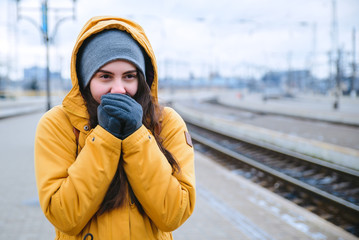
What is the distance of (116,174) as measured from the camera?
1.57 m

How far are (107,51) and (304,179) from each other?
7.14 metres

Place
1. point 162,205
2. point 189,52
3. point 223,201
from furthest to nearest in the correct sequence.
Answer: point 189,52 → point 223,201 → point 162,205

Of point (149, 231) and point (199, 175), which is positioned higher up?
point (149, 231)

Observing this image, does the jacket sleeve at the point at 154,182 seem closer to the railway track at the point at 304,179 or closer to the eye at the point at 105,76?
the eye at the point at 105,76

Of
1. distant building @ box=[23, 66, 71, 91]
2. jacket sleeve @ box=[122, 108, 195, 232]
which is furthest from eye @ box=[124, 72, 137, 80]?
distant building @ box=[23, 66, 71, 91]

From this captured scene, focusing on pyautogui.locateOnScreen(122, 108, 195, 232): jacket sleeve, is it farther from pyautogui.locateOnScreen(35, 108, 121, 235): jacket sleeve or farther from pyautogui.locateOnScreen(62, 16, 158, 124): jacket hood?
pyautogui.locateOnScreen(62, 16, 158, 124): jacket hood

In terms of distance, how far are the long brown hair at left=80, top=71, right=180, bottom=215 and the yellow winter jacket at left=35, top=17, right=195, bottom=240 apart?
3 centimetres

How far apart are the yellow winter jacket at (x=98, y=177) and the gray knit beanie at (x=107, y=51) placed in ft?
0.14

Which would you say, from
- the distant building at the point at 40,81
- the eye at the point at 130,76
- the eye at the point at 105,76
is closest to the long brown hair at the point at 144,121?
the eye at the point at 130,76

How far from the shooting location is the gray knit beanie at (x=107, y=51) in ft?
4.99

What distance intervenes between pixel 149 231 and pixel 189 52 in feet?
180

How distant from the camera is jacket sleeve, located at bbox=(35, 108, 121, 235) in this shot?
1403mm

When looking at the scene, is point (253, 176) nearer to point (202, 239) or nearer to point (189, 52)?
point (202, 239)

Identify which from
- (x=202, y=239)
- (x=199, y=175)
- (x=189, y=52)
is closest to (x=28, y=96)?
(x=189, y=52)
